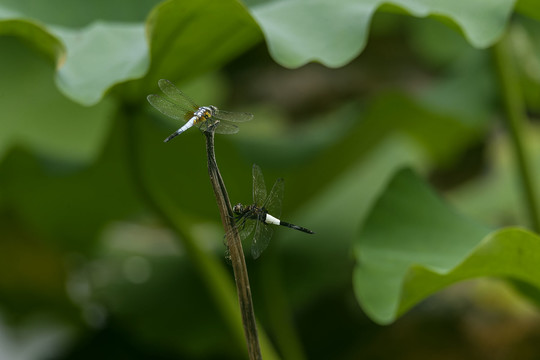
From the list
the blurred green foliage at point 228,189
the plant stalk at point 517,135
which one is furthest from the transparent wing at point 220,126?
the plant stalk at point 517,135

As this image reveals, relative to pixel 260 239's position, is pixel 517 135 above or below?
below

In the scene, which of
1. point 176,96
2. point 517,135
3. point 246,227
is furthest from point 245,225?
point 517,135

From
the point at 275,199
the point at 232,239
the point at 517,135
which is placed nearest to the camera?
the point at 232,239

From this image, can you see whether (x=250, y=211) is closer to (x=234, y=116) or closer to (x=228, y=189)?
(x=234, y=116)

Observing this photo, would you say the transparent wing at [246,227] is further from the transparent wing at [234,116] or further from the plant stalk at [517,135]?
the plant stalk at [517,135]

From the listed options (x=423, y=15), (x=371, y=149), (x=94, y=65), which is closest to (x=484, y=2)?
(x=423, y=15)

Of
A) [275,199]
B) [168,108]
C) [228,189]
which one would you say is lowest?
[228,189]

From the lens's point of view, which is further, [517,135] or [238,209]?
[517,135]
